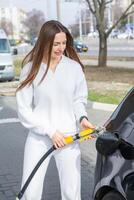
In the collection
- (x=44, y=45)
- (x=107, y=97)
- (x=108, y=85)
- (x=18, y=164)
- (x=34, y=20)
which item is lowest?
(x=34, y=20)

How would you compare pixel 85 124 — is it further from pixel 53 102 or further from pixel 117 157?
pixel 117 157

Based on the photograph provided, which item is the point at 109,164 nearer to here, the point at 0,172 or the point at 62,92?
the point at 62,92

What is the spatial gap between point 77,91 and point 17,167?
129 inches

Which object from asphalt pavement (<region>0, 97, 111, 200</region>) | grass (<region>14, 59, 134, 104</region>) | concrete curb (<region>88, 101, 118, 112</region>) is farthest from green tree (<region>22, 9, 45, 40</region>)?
asphalt pavement (<region>0, 97, 111, 200</region>)

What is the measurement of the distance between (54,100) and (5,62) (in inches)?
699

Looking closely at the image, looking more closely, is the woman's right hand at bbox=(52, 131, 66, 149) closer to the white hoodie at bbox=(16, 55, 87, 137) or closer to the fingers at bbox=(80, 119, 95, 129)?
the white hoodie at bbox=(16, 55, 87, 137)

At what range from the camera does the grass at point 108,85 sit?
43.5 feet

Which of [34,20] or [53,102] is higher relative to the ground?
[53,102]

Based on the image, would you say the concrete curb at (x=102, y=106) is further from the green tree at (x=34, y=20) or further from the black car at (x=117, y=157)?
the green tree at (x=34, y=20)

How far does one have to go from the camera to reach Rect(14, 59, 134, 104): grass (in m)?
13.3

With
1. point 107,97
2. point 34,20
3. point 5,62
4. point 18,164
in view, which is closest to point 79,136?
point 18,164

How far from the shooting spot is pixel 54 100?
364 cm

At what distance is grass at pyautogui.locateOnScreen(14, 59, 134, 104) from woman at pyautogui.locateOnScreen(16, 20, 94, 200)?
339 inches

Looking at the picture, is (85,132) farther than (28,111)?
No
